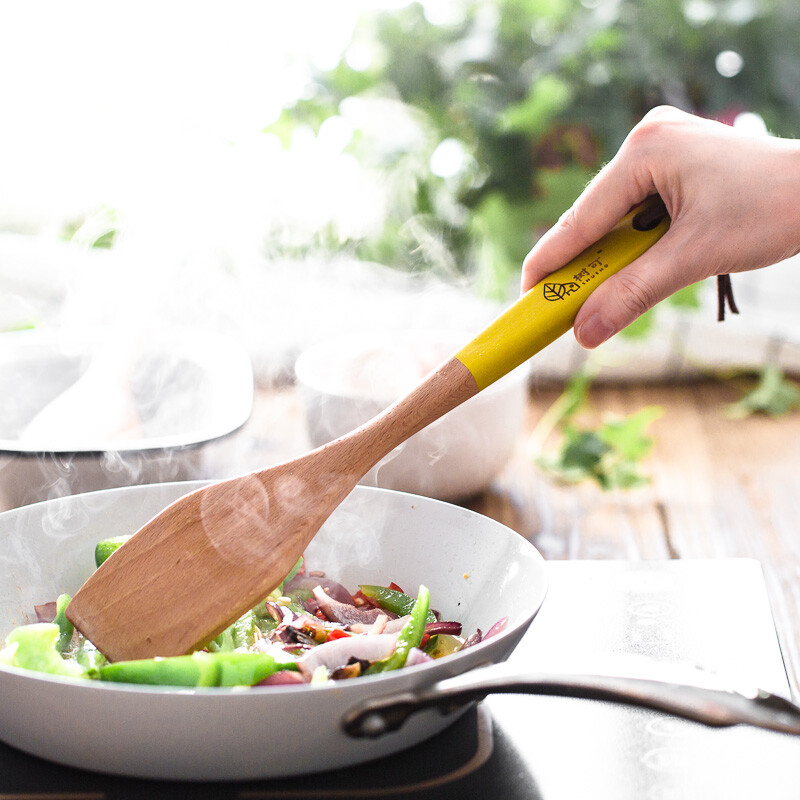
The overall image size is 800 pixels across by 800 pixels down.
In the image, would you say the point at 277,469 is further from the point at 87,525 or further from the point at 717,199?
the point at 717,199

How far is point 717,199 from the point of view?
2.76ft

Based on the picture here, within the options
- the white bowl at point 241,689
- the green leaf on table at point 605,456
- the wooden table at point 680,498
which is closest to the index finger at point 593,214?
the white bowl at point 241,689

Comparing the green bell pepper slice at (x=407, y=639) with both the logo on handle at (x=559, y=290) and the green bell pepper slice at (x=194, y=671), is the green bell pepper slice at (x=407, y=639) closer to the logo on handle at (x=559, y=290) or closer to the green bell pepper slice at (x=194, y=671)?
the green bell pepper slice at (x=194, y=671)

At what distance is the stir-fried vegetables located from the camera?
0.67m

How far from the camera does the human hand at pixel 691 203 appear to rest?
84cm

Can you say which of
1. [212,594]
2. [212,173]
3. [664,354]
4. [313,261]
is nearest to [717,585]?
[212,594]

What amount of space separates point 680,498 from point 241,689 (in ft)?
3.32

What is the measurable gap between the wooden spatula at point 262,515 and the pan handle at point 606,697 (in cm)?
26

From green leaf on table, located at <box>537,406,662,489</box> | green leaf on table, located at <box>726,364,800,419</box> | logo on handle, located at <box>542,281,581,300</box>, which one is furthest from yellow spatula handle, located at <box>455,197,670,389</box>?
green leaf on table, located at <box>726,364,800,419</box>

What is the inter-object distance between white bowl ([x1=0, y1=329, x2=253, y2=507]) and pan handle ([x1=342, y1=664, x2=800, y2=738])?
20.6 inches

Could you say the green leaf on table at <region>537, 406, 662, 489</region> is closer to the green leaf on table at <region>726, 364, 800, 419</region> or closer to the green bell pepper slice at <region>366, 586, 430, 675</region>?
the green leaf on table at <region>726, 364, 800, 419</region>

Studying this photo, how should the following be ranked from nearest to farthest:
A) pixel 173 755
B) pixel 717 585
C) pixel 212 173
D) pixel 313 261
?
pixel 173 755 → pixel 717 585 → pixel 313 261 → pixel 212 173

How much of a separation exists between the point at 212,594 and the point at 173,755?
0.71 ft

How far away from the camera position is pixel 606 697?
0.58 metres
